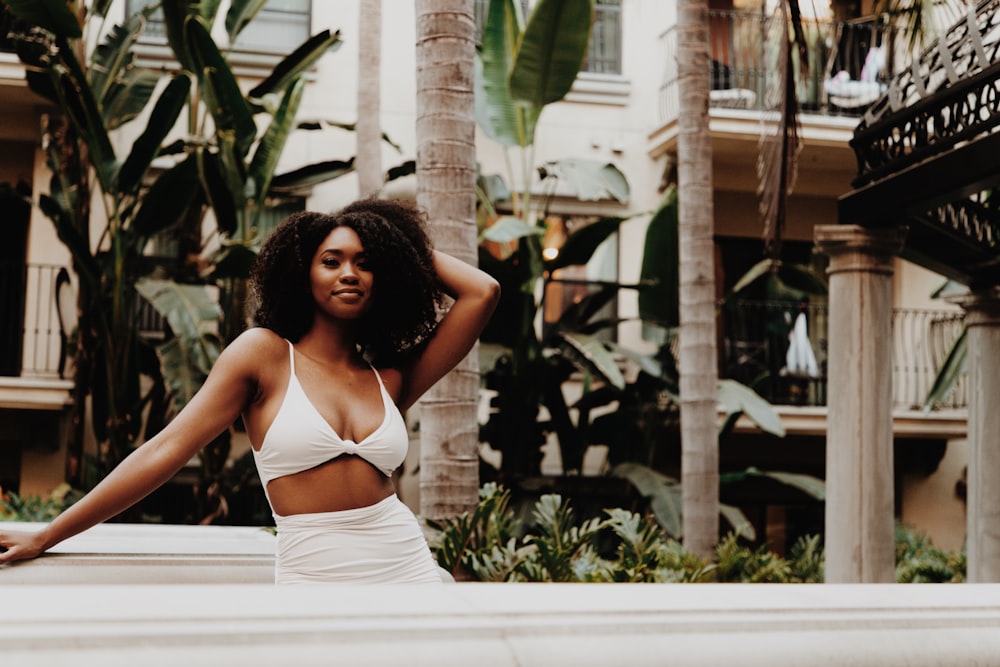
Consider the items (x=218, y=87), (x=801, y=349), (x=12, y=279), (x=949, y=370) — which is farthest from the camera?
(x=801, y=349)

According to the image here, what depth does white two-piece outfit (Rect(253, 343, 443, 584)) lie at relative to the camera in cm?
262

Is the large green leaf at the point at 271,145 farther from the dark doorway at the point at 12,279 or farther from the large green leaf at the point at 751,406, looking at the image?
the large green leaf at the point at 751,406

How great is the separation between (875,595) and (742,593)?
22 centimetres

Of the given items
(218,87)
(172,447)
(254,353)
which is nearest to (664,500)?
(218,87)

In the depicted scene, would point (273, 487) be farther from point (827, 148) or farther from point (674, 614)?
point (827, 148)

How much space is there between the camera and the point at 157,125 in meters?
9.83

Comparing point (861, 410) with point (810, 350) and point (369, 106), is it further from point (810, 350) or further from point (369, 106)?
point (810, 350)

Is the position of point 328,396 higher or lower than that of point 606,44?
lower

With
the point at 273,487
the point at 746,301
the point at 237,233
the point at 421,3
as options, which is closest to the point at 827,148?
→ the point at 746,301

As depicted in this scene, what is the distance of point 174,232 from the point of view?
1305 centimetres

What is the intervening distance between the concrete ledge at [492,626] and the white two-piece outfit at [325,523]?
0.94 metres

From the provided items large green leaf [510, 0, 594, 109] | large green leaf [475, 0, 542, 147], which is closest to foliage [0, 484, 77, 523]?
large green leaf [510, 0, 594, 109]

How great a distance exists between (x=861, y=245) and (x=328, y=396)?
5303 millimetres

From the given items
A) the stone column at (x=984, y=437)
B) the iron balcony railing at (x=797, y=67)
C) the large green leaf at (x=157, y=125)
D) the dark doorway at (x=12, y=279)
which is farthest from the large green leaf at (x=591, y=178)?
the dark doorway at (x=12, y=279)
